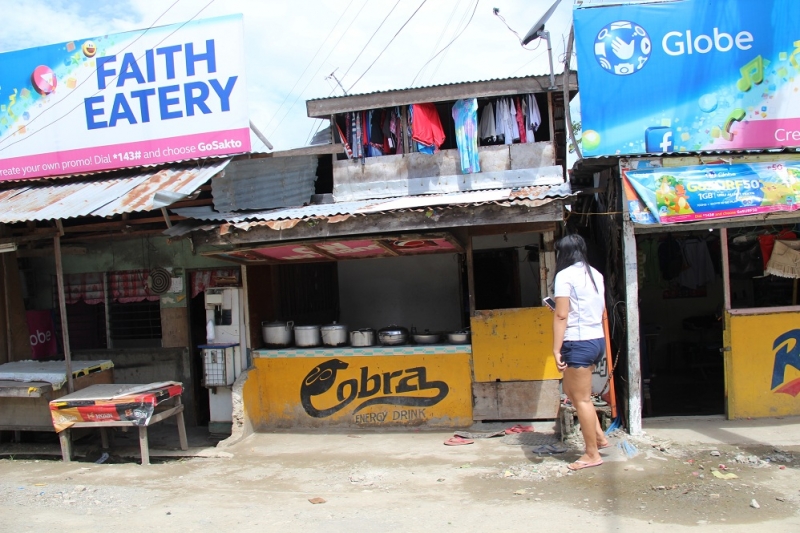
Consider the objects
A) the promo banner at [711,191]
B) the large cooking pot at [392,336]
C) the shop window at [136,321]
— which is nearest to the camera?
the promo banner at [711,191]

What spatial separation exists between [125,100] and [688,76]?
756cm

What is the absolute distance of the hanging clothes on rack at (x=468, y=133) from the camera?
8977mm

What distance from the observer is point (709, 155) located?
6820mm

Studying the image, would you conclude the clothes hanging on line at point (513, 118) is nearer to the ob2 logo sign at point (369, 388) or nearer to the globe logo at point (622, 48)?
the globe logo at point (622, 48)

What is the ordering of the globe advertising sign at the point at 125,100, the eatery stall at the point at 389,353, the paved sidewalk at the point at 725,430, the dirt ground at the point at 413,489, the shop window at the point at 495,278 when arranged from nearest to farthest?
the dirt ground at the point at 413,489
the paved sidewalk at the point at 725,430
the eatery stall at the point at 389,353
the globe advertising sign at the point at 125,100
the shop window at the point at 495,278

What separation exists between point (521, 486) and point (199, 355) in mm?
5635

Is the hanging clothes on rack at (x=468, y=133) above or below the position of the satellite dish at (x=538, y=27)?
below

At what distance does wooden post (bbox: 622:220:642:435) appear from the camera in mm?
6625

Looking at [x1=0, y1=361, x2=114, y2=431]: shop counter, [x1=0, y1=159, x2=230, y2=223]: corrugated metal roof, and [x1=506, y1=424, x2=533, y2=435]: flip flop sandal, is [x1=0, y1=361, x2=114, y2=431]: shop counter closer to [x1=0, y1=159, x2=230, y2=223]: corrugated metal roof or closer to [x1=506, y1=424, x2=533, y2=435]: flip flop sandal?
[x1=0, y1=159, x2=230, y2=223]: corrugated metal roof

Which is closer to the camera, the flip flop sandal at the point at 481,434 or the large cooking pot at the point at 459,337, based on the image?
the flip flop sandal at the point at 481,434

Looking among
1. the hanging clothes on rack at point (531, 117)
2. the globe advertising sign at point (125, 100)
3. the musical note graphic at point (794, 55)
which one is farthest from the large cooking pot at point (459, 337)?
the musical note graphic at point (794, 55)

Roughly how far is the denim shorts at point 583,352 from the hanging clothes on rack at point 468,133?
407 centimetres

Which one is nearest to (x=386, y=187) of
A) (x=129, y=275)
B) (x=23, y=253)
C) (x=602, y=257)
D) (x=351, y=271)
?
(x=351, y=271)

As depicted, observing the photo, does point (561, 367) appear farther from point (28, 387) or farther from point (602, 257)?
point (28, 387)
